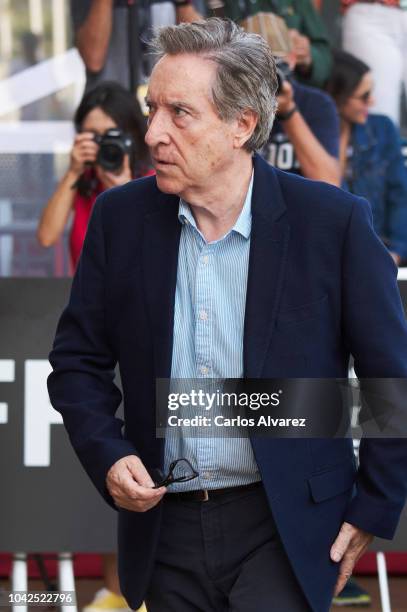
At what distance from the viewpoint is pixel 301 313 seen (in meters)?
2.33

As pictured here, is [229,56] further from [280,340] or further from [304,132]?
[304,132]

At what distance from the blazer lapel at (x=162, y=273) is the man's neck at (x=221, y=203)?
0.19ft

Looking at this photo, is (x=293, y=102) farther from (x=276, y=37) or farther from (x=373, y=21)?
(x=373, y=21)

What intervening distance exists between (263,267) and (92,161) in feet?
7.97

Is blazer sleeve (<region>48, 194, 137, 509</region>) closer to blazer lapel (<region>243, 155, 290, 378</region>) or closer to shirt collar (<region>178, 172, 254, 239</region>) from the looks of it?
shirt collar (<region>178, 172, 254, 239</region>)

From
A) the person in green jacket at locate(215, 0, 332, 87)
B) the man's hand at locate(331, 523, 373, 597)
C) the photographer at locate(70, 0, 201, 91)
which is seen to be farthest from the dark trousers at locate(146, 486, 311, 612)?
the photographer at locate(70, 0, 201, 91)

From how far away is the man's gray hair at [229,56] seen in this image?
7.52ft

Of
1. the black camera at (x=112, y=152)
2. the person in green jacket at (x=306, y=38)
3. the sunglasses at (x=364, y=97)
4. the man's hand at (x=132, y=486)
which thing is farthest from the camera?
the sunglasses at (x=364, y=97)

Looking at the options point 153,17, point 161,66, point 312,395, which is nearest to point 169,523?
point 312,395

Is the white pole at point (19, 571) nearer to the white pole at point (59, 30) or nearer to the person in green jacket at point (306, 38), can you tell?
the person in green jacket at point (306, 38)

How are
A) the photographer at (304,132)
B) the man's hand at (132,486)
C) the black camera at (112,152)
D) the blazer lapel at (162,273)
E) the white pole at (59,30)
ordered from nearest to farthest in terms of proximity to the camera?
the man's hand at (132,486), the blazer lapel at (162,273), the black camera at (112,152), the photographer at (304,132), the white pole at (59,30)

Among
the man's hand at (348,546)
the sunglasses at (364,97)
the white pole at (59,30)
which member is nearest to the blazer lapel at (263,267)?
the man's hand at (348,546)

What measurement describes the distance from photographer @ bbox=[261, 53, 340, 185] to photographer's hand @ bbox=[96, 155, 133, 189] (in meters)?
0.63

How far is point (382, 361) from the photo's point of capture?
7.64ft
